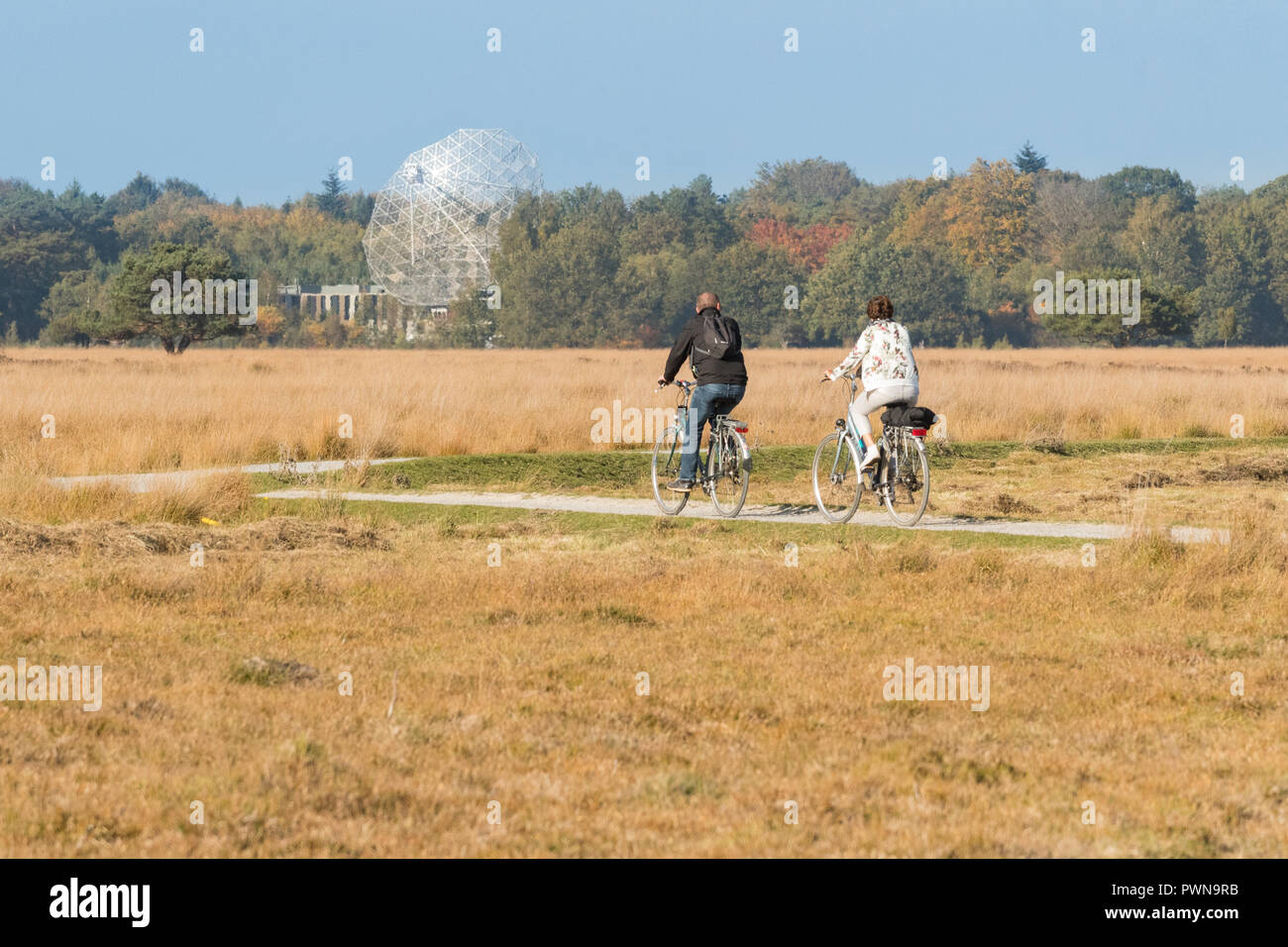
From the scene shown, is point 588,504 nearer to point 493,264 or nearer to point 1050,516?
point 1050,516

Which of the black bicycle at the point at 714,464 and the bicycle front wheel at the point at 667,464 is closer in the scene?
the black bicycle at the point at 714,464

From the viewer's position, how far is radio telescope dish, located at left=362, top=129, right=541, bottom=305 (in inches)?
3723

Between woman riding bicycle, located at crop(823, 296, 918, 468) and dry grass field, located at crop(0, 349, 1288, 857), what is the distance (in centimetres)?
111

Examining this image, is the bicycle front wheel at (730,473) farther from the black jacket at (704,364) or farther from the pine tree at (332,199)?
the pine tree at (332,199)

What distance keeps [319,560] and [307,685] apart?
4.45 meters

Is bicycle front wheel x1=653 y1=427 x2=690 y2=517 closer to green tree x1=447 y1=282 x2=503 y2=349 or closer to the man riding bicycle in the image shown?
the man riding bicycle

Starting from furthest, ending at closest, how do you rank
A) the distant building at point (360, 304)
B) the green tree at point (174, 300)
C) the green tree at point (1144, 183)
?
the green tree at point (1144, 183)
the distant building at point (360, 304)
the green tree at point (174, 300)

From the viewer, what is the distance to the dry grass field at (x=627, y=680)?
511 centimetres

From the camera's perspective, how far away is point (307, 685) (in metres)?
7.19

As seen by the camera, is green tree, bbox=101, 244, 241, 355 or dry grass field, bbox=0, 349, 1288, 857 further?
green tree, bbox=101, 244, 241, 355

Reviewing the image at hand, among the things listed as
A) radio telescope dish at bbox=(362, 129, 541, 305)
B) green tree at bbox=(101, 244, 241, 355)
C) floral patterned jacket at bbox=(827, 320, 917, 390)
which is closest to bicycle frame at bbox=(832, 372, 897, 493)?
floral patterned jacket at bbox=(827, 320, 917, 390)

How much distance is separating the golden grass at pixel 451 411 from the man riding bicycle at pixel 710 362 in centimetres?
717

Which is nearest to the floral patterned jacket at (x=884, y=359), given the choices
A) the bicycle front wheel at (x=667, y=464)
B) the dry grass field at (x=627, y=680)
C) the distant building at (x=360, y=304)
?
the dry grass field at (x=627, y=680)
